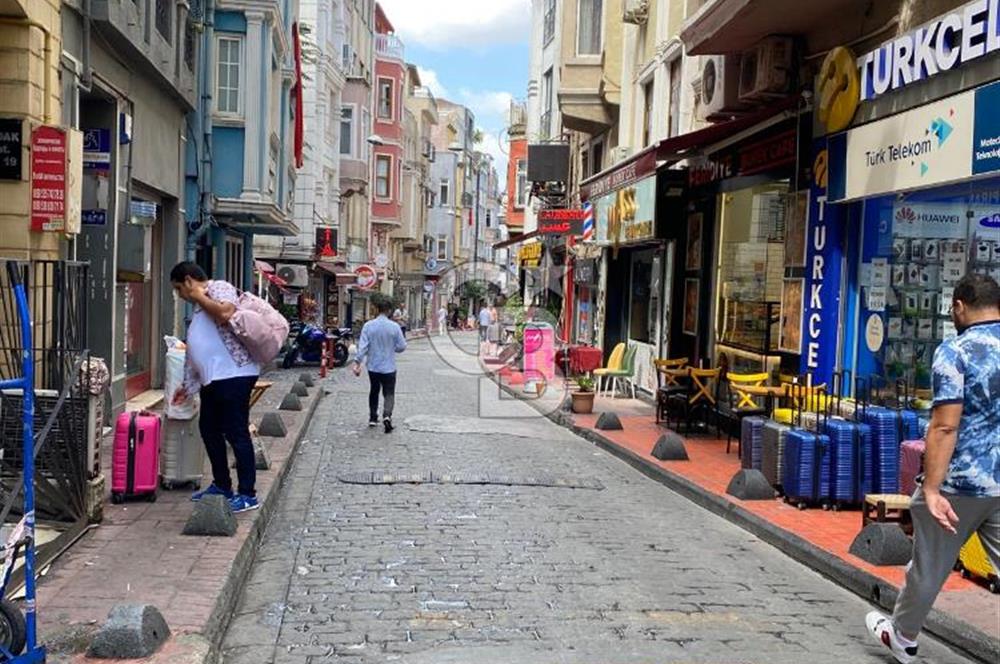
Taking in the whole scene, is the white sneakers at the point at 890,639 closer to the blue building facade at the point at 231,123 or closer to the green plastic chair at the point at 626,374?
the green plastic chair at the point at 626,374

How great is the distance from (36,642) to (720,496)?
6221 mm

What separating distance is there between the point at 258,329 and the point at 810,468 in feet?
15.2

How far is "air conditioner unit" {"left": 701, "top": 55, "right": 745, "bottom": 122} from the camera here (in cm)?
1327

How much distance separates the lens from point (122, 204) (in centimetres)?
1262

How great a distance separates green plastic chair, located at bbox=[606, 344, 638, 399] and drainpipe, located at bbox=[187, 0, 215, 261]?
7.87 meters

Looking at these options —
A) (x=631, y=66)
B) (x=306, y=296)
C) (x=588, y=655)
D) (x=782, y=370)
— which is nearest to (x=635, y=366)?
(x=631, y=66)

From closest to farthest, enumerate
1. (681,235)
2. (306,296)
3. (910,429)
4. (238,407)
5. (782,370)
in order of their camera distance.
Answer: (238,407) → (910,429) → (782,370) → (681,235) → (306,296)

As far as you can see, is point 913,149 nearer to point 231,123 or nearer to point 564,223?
point 231,123

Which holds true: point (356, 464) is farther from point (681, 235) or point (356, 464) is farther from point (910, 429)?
point (681, 235)

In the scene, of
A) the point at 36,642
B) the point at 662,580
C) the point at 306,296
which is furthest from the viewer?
the point at 306,296

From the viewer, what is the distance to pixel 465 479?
33.5ft

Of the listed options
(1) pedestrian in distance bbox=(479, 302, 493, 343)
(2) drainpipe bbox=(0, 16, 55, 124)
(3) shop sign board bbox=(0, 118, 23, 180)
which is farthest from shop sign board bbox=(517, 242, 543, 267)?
(3) shop sign board bbox=(0, 118, 23, 180)

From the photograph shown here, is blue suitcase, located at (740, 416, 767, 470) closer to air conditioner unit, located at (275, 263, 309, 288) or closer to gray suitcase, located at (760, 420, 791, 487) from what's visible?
gray suitcase, located at (760, 420, 791, 487)

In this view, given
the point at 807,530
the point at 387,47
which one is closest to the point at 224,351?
the point at 807,530
